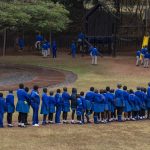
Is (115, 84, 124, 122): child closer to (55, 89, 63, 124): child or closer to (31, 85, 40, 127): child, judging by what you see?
(55, 89, 63, 124): child

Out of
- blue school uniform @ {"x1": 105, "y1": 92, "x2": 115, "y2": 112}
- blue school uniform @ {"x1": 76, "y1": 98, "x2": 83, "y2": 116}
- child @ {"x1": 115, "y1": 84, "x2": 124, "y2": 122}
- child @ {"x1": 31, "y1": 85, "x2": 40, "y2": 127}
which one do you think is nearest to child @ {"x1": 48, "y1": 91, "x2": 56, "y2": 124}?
child @ {"x1": 31, "y1": 85, "x2": 40, "y2": 127}

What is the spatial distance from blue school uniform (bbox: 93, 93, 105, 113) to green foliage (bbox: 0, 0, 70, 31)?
15.8 m

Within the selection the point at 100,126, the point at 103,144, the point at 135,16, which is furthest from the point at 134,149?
the point at 135,16

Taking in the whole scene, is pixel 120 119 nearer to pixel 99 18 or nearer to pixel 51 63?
pixel 51 63

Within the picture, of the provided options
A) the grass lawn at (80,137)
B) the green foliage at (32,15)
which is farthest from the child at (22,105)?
the green foliage at (32,15)

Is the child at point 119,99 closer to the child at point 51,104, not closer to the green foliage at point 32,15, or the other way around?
the child at point 51,104

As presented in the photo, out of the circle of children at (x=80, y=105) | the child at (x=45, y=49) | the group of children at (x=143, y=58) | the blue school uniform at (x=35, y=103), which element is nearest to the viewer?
the circle of children at (x=80, y=105)

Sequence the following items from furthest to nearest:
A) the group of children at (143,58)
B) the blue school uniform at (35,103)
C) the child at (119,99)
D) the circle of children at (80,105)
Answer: the group of children at (143,58), the child at (119,99), the blue school uniform at (35,103), the circle of children at (80,105)

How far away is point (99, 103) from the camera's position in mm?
20859

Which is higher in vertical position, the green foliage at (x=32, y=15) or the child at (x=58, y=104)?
the green foliage at (x=32, y=15)

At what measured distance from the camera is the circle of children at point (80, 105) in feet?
65.3

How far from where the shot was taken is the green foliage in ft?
117

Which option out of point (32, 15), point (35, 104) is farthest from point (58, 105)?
point (32, 15)

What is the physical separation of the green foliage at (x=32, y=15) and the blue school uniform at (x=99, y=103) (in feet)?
51.8
